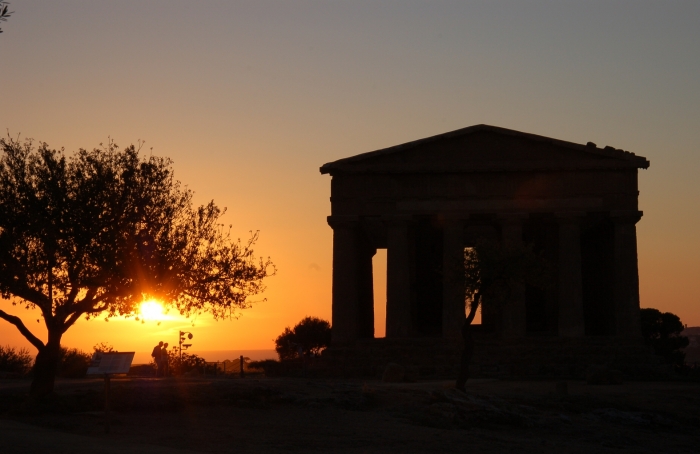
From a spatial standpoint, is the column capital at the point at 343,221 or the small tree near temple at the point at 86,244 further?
the column capital at the point at 343,221

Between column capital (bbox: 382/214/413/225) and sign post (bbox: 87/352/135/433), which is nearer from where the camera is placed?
sign post (bbox: 87/352/135/433)

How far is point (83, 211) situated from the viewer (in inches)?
1005

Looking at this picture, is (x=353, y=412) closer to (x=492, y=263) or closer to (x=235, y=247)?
(x=235, y=247)

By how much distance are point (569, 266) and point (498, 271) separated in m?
15.9

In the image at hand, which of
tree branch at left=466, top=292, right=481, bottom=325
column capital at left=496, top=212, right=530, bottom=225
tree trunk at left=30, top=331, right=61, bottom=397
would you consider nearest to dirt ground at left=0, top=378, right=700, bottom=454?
tree trunk at left=30, top=331, right=61, bottom=397

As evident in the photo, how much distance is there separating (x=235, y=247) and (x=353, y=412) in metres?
5.85

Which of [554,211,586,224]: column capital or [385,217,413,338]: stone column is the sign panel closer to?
[385,217,413,338]: stone column

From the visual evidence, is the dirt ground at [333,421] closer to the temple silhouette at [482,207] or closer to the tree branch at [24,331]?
the tree branch at [24,331]

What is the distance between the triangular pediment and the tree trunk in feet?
79.7

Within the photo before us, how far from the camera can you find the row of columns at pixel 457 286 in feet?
155

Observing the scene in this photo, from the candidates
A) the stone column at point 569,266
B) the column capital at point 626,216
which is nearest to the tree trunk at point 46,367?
the stone column at point 569,266

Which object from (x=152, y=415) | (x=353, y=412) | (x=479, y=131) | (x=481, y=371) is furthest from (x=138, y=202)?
(x=479, y=131)

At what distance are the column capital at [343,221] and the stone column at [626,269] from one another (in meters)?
12.4

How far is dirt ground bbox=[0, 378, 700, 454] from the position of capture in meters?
20.9
